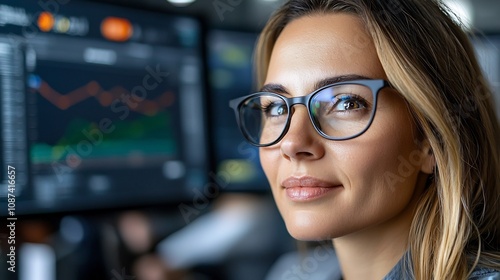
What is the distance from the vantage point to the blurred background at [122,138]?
1.04 meters

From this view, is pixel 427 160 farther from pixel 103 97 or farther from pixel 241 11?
pixel 241 11

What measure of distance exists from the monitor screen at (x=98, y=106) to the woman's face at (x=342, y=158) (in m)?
0.38

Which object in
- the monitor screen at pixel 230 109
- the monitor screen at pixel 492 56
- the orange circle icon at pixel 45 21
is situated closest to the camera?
the orange circle icon at pixel 45 21

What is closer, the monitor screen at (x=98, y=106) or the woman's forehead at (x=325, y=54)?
the woman's forehead at (x=325, y=54)

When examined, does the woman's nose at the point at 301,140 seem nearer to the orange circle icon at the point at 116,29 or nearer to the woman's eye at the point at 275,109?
the woman's eye at the point at 275,109

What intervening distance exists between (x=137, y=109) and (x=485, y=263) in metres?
0.70

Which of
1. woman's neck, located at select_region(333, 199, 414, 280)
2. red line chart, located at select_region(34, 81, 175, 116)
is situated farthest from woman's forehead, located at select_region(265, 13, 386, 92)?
red line chart, located at select_region(34, 81, 175, 116)

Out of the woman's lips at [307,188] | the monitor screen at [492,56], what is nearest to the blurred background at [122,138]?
the woman's lips at [307,188]

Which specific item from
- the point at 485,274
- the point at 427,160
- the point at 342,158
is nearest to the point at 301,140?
the point at 342,158

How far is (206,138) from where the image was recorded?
4.47 ft

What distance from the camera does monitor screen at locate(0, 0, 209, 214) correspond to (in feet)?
3.38

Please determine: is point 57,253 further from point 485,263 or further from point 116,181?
point 485,263

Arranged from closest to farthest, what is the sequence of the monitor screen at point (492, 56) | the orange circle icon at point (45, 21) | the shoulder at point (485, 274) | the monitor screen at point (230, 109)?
the shoulder at point (485, 274)
the orange circle icon at point (45, 21)
the monitor screen at point (230, 109)
the monitor screen at point (492, 56)

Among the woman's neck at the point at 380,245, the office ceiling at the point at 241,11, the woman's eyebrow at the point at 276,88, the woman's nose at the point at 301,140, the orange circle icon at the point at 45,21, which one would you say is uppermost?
the office ceiling at the point at 241,11
